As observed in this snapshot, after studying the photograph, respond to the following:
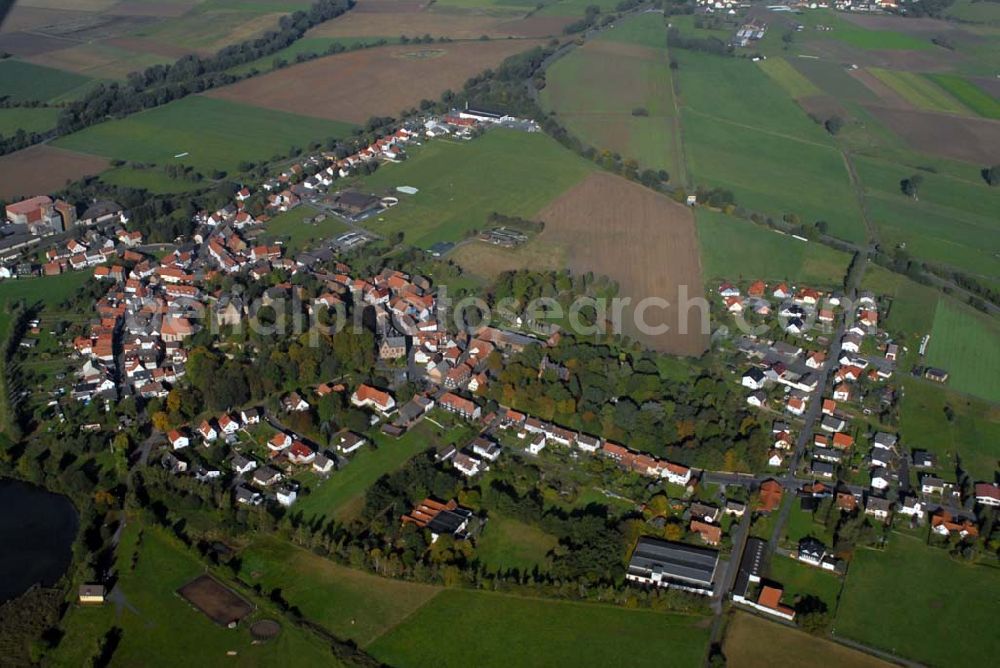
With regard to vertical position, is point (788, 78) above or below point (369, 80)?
above

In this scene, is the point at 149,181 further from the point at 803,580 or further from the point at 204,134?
the point at 803,580

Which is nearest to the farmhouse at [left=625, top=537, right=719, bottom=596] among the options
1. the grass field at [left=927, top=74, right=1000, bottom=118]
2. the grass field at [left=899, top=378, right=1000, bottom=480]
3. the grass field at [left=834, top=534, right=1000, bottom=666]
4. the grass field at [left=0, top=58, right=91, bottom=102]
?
the grass field at [left=834, top=534, right=1000, bottom=666]

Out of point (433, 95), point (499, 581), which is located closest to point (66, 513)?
point (499, 581)

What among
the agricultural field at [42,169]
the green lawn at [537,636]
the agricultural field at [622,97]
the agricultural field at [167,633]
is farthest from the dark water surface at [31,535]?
the agricultural field at [622,97]

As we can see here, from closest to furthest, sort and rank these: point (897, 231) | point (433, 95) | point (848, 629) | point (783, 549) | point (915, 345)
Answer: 1. point (848, 629)
2. point (783, 549)
3. point (915, 345)
4. point (897, 231)
5. point (433, 95)

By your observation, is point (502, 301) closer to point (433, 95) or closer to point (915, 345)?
point (915, 345)

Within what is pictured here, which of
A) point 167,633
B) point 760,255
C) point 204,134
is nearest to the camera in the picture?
point 167,633

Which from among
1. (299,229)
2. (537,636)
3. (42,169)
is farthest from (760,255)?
(42,169)
